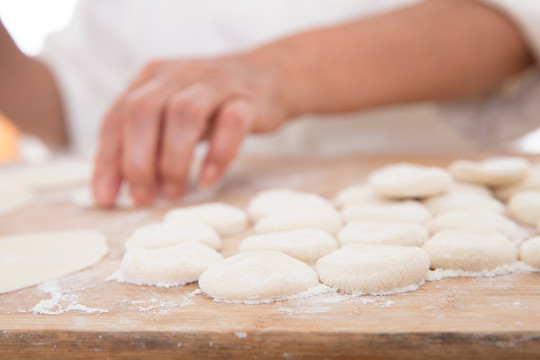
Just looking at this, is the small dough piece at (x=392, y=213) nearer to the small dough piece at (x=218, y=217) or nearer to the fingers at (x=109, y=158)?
the small dough piece at (x=218, y=217)

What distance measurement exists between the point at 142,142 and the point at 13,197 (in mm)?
451

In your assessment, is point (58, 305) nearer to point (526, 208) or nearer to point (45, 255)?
point (45, 255)

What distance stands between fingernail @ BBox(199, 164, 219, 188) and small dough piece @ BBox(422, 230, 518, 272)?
691 mm

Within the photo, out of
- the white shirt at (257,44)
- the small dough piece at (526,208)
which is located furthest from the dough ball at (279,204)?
the white shirt at (257,44)

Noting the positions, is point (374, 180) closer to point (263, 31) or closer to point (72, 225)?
point (72, 225)

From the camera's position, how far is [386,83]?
181 cm

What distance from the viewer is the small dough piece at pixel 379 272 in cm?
66

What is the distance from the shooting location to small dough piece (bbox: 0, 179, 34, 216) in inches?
52.4

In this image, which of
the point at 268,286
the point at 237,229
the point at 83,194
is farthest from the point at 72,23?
the point at 268,286

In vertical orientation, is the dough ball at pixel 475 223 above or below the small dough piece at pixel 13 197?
below

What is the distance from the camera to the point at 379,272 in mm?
665

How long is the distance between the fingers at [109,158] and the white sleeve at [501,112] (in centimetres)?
142

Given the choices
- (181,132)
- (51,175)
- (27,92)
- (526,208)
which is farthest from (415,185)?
(27,92)

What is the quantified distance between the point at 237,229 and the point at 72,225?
0.43 meters
